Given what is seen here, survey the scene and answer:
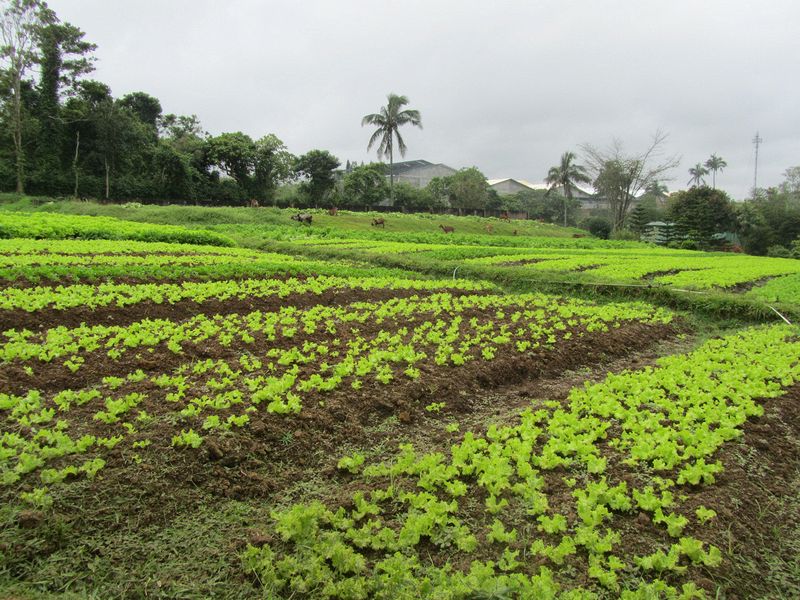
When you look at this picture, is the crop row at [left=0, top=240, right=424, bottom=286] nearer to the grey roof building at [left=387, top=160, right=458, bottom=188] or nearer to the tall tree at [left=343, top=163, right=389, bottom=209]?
the tall tree at [left=343, top=163, right=389, bottom=209]

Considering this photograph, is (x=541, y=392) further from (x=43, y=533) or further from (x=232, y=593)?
(x=43, y=533)

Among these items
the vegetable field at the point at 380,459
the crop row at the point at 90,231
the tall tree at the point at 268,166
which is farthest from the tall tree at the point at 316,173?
the vegetable field at the point at 380,459

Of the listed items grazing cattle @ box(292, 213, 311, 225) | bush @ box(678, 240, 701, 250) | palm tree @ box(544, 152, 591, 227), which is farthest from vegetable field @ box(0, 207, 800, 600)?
palm tree @ box(544, 152, 591, 227)

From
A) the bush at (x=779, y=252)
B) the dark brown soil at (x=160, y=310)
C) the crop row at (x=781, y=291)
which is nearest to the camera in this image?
the dark brown soil at (x=160, y=310)

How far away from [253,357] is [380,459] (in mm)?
2926

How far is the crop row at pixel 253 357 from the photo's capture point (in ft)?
16.7

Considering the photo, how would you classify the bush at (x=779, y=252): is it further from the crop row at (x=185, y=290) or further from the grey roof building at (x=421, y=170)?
the grey roof building at (x=421, y=170)

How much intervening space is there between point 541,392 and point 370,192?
182 ft

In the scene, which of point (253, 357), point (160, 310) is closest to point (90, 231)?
point (160, 310)

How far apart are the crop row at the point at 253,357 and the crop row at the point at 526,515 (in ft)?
5.44

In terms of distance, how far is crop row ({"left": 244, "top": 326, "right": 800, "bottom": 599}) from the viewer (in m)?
3.55

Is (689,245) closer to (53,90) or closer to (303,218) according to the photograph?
(303,218)

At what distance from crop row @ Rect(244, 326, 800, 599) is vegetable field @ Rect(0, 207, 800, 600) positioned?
0.07 feet

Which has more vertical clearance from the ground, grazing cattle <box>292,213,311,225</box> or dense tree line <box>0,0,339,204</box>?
dense tree line <box>0,0,339,204</box>
